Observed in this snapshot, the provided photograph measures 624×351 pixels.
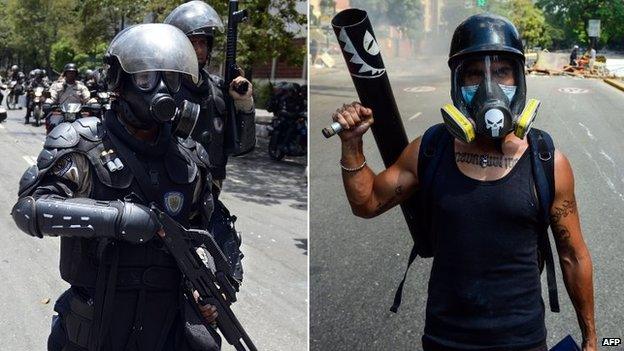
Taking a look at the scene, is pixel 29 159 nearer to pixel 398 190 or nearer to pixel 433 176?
pixel 398 190

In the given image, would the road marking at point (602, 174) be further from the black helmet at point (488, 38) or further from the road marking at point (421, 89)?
the black helmet at point (488, 38)

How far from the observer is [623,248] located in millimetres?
2668

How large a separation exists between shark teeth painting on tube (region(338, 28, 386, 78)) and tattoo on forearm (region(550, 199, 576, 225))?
58 centimetres

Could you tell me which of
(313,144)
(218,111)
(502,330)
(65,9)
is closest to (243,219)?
(218,111)

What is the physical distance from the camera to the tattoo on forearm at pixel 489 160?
6.94ft

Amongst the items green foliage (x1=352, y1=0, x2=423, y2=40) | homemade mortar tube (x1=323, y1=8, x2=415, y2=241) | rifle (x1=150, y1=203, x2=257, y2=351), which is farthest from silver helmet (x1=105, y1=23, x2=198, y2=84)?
green foliage (x1=352, y1=0, x2=423, y2=40)

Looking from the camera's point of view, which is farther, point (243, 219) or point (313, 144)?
point (243, 219)

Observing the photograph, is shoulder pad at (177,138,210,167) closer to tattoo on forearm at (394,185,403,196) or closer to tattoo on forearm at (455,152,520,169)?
tattoo on forearm at (394,185,403,196)

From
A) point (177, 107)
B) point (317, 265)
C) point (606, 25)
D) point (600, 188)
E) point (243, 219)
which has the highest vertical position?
point (606, 25)

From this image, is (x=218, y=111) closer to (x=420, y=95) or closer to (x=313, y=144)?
(x=313, y=144)

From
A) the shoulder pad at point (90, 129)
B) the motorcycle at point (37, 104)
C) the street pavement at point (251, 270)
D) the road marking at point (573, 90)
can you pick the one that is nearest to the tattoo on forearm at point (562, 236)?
the road marking at point (573, 90)

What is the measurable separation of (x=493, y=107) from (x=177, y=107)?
0.95 metres

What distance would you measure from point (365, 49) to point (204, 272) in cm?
84

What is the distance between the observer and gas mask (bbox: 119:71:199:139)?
2322mm
